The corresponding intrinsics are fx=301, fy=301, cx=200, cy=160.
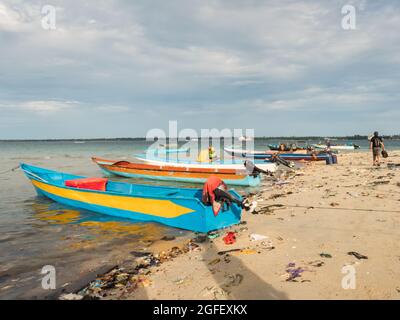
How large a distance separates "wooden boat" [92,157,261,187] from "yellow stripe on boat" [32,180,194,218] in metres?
8.59

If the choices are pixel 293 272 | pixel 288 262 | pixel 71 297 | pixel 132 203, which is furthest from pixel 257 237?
pixel 132 203

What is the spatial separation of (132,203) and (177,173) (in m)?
10.2

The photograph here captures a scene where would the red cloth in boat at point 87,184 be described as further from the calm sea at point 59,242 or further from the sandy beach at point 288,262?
the sandy beach at point 288,262

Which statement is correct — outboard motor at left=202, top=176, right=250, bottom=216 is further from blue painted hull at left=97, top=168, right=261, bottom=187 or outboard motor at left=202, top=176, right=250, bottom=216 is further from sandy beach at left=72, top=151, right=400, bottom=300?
blue painted hull at left=97, top=168, right=261, bottom=187

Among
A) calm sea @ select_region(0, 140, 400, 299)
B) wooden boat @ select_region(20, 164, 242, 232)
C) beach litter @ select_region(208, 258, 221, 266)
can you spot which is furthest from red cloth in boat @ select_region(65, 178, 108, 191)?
beach litter @ select_region(208, 258, 221, 266)

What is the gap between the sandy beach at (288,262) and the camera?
464cm

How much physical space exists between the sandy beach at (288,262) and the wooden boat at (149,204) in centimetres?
61

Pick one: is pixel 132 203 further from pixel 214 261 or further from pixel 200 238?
pixel 214 261

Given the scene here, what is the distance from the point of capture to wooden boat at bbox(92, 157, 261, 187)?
18.0 meters
